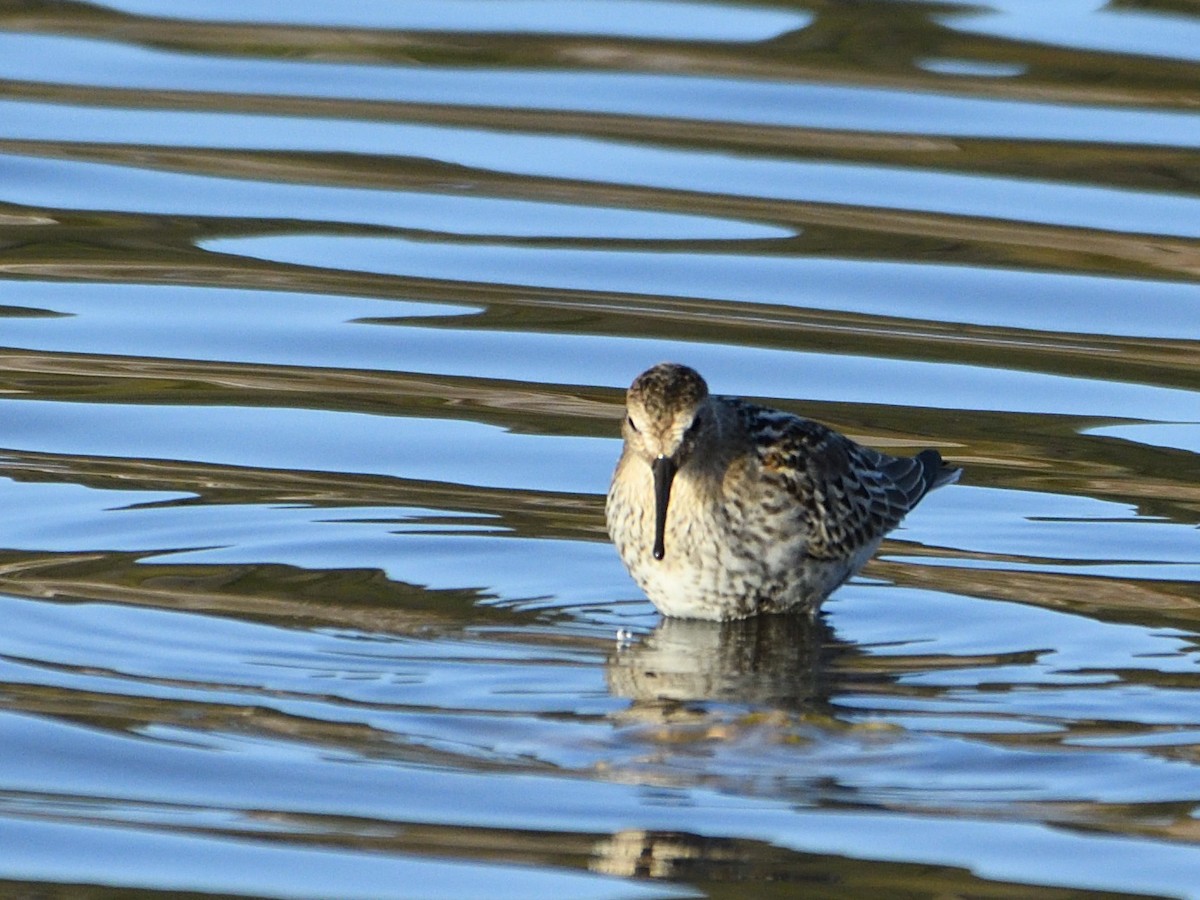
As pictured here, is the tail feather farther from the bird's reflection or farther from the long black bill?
the long black bill

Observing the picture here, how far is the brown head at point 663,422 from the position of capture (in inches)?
356

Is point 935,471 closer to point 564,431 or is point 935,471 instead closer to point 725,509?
point 725,509

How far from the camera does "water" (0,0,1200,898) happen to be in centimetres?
704

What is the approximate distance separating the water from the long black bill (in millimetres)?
372

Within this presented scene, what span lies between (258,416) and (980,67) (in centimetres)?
768

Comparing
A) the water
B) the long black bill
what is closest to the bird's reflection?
the water

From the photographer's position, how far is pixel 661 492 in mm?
→ 8984

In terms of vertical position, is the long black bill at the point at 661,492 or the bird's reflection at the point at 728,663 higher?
the long black bill at the point at 661,492

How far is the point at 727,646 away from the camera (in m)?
9.20

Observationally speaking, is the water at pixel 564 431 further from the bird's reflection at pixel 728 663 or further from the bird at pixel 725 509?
the bird at pixel 725 509

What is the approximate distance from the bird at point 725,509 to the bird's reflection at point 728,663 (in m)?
0.09

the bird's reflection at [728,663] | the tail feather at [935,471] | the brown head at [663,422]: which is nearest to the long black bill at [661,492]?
the brown head at [663,422]

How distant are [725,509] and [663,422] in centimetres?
47

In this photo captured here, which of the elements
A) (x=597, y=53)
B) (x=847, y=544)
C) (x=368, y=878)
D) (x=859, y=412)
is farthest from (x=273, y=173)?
Answer: (x=368, y=878)
